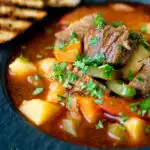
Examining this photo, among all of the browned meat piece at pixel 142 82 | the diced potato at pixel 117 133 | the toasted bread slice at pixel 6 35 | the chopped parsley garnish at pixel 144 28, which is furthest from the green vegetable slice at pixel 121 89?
the toasted bread slice at pixel 6 35

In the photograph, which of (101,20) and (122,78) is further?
(101,20)

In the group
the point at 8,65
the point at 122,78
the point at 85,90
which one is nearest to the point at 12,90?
Answer: the point at 8,65

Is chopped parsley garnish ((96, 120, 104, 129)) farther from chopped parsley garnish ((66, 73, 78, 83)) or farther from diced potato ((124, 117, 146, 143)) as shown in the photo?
chopped parsley garnish ((66, 73, 78, 83))

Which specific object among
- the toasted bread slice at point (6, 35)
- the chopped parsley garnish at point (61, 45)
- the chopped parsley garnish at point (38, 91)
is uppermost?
the chopped parsley garnish at point (61, 45)

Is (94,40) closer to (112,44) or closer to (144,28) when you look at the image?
(112,44)

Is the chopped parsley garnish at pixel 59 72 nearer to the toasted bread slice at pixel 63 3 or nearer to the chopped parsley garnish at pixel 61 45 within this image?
the chopped parsley garnish at pixel 61 45

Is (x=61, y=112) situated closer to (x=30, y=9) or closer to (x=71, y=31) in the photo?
(x=71, y=31)

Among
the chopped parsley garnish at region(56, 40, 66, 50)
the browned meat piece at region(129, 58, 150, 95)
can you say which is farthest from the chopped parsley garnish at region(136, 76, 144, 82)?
the chopped parsley garnish at region(56, 40, 66, 50)
